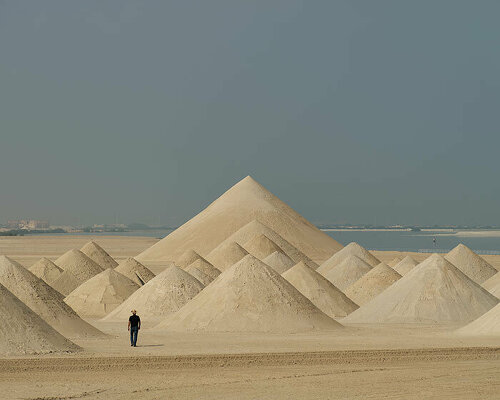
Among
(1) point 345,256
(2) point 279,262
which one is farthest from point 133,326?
(1) point 345,256

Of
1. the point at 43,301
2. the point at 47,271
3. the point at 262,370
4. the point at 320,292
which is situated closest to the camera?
the point at 262,370

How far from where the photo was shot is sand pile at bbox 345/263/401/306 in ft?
131

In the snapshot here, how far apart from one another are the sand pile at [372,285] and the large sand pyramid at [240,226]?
27318 millimetres

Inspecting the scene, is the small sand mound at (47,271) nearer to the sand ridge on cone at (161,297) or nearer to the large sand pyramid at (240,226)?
the sand ridge on cone at (161,297)

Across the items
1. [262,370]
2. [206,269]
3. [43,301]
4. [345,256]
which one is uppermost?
[345,256]

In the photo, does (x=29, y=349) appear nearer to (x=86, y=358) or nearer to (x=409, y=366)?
(x=86, y=358)

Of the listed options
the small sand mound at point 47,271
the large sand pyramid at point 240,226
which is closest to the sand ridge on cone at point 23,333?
the small sand mound at point 47,271

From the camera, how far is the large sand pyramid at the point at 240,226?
72.8m

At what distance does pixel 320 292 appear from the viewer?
36625 mm

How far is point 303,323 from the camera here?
28.0m

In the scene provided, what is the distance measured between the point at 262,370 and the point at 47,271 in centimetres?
2849

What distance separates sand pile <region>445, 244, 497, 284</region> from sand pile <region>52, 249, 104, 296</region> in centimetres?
1785

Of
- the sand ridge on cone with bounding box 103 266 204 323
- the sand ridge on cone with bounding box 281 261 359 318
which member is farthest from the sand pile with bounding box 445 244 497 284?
the sand ridge on cone with bounding box 103 266 204 323

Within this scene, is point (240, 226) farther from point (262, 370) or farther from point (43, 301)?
point (262, 370)
